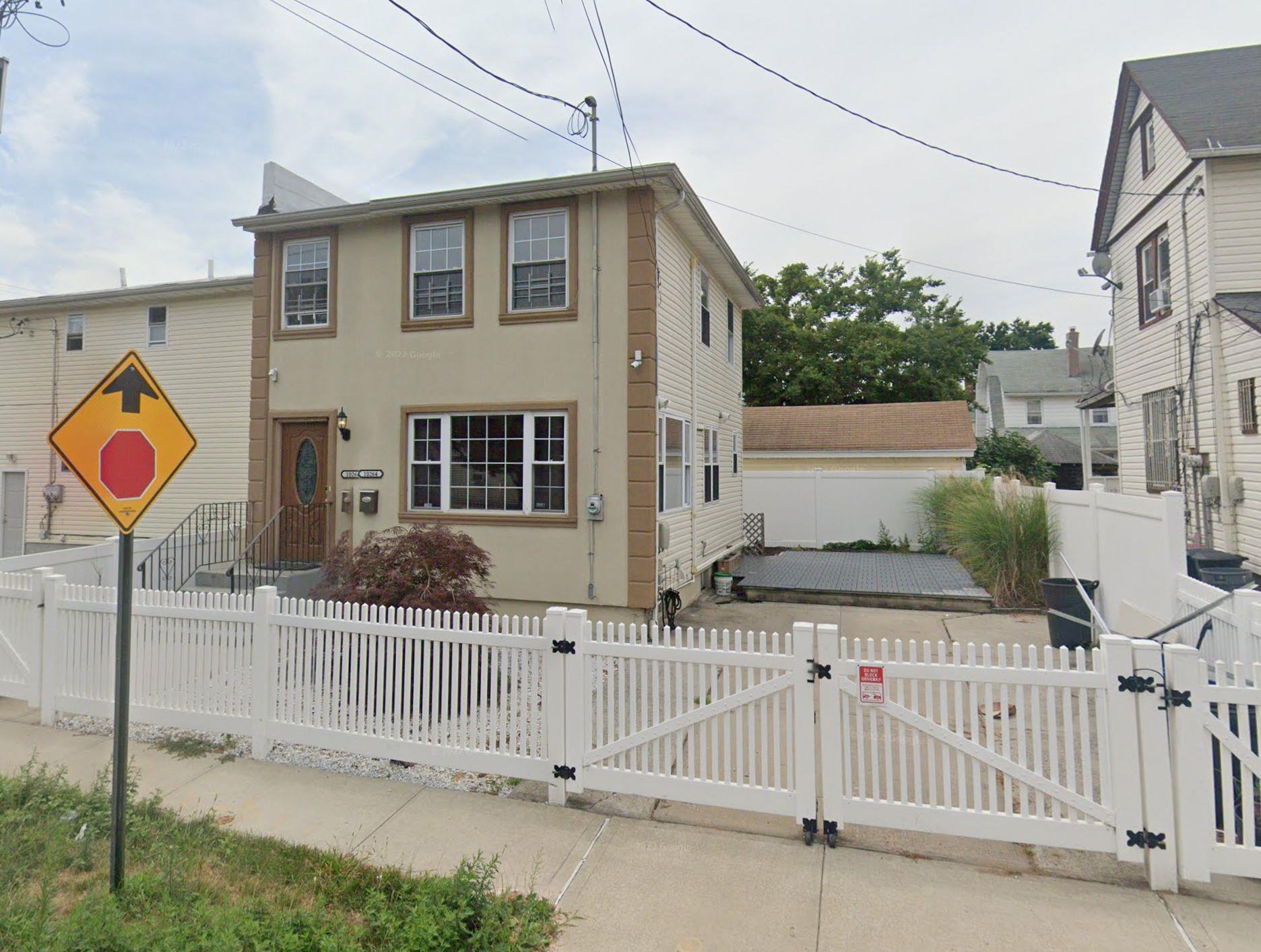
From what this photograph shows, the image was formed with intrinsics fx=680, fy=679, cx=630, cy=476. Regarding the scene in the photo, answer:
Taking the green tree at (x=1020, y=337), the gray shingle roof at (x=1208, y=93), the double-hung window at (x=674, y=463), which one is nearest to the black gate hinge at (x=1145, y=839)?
the double-hung window at (x=674, y=463)

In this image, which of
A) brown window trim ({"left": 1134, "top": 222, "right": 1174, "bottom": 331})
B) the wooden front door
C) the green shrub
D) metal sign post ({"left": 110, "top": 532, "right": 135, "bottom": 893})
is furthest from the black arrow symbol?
brown window trim ({"left": 1134, "top": 222, "right": 1174, "bottom": 331})

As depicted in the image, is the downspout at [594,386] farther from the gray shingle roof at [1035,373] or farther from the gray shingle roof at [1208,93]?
the gray shingle roof at [1035,373]

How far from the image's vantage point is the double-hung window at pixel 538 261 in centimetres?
898

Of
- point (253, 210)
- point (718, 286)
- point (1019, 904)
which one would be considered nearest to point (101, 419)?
point (1019, 904)

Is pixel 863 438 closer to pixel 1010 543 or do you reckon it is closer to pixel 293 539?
pixel 1010 543

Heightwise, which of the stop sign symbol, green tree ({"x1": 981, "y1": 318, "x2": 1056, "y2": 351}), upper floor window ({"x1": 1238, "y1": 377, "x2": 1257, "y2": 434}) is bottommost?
the stop sign symbol

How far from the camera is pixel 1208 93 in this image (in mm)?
11836

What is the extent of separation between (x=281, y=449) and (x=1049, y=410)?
36191 millimetres

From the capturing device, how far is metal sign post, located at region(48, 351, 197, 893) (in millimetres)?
3375

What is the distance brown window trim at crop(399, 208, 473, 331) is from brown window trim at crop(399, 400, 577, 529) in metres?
1.11

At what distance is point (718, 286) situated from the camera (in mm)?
12734

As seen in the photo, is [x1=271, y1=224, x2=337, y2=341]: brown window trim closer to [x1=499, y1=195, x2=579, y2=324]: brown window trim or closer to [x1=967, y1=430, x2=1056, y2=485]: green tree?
[x1=499, y1=195, x2=579, y2=324]: brown window trim

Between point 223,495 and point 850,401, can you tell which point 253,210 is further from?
point 850,401

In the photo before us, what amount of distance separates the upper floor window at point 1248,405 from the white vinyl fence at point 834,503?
6652 millimetres
